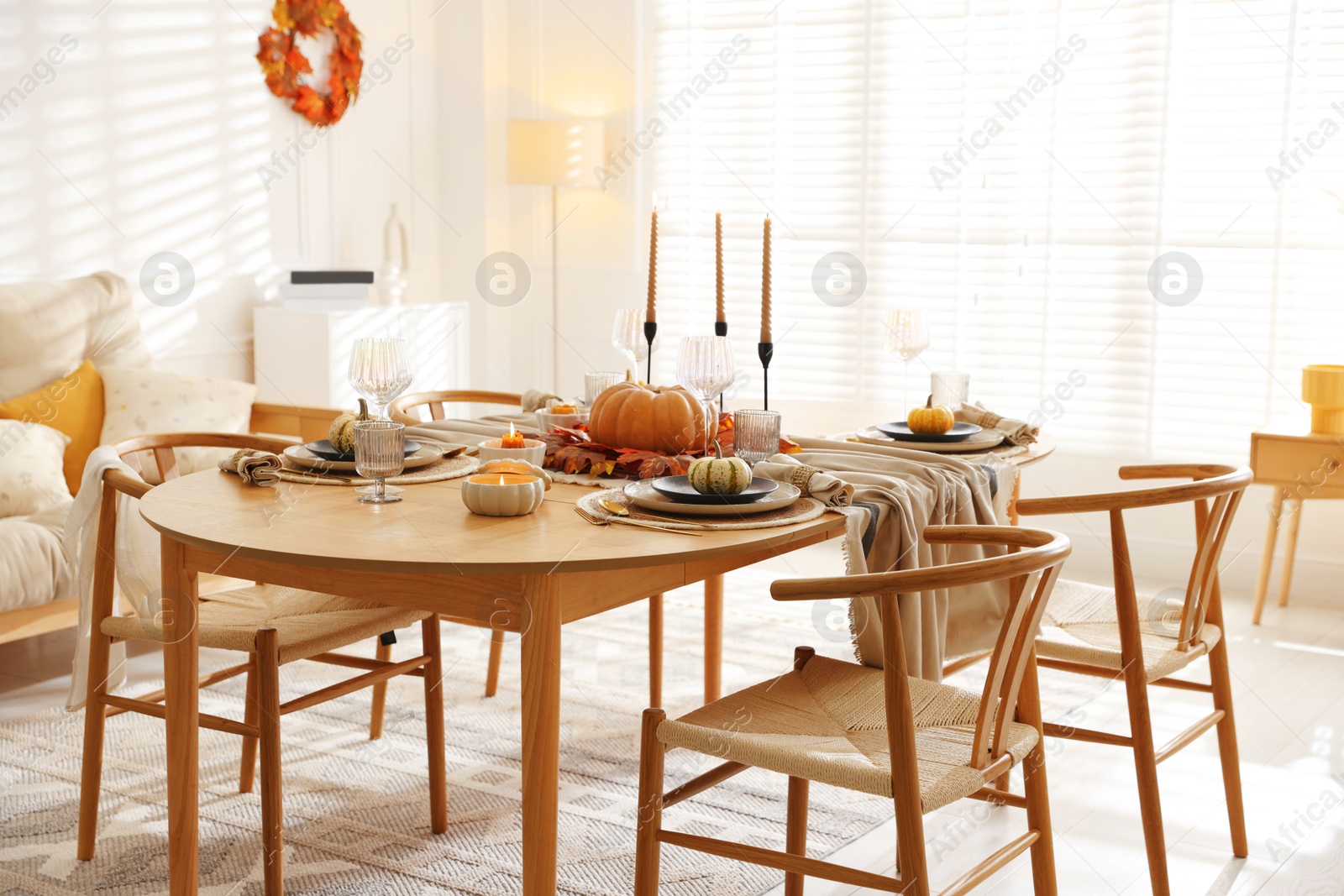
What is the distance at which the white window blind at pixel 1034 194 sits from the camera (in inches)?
159

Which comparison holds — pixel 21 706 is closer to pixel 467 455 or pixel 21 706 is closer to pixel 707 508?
pixel 467 455

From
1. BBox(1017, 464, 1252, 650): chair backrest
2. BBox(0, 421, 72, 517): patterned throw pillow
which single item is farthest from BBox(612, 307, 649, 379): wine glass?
BBox(0, 421, 72, 517): patterned throw pillow

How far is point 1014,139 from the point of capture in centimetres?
440

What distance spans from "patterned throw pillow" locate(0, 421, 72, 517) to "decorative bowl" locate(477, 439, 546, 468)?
1587mm

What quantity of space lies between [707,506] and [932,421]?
80 centimetres

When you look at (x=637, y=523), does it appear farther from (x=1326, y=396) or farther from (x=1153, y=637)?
(x=1326, y=396)

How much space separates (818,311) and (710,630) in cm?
213

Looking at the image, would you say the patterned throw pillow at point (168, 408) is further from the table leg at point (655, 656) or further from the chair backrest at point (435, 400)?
the table leg at point (655, 656)

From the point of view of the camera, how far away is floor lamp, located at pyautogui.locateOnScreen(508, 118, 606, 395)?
4871 millimetres

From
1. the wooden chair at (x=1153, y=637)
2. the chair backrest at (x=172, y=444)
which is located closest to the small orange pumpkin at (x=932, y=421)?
the wooden chair at (x=1153, y=637)

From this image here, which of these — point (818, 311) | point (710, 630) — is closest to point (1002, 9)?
point (818, 311)

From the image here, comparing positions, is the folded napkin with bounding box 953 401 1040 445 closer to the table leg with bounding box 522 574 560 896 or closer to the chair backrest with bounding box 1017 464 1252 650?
the chair backrest with bounding box 1017 464 1252 650

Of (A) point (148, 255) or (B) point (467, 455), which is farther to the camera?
(A) point (148, 255)

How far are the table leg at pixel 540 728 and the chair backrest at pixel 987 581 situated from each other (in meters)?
0.29
